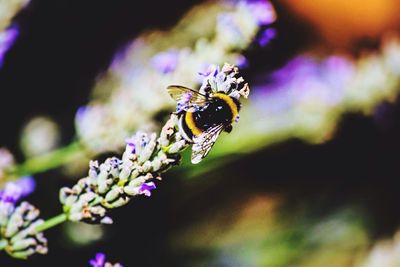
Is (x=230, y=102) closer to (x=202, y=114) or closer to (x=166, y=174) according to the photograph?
(x=202, y=114)

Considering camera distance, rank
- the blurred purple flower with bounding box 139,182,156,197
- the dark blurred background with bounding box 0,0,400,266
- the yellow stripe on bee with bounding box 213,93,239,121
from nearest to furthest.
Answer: the blurred purple flower with bounding box 139,182,156,197, the yellow stripe on bee with bounding box 213,93,239,121, the dark blurred background with bounding box 0,0,400,266

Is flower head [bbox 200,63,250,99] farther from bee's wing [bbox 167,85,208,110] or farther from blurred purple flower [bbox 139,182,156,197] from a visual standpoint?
blurred purple flower [bbox 139,182,156,197]

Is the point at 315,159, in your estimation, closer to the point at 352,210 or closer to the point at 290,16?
the point at 352,210

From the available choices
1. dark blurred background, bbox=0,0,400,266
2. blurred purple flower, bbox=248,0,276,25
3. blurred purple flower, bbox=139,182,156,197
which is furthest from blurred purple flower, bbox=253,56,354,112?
blurred purple flower, bbox=139,182,156,197

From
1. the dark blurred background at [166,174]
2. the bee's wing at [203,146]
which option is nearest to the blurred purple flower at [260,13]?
the dark blurred background at [166,174]

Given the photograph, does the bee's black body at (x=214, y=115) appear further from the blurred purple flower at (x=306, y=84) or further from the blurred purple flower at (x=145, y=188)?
the blurred purple flower at (x=306, y=84)

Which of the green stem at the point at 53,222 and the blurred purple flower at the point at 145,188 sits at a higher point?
the green stem at the point at 53,222

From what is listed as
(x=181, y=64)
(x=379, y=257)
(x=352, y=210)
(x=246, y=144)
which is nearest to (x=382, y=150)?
(x=352, y=210)

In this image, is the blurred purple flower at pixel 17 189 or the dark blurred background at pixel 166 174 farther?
the dark blurred background at pixel 166 174

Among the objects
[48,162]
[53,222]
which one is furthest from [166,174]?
[53,222]
